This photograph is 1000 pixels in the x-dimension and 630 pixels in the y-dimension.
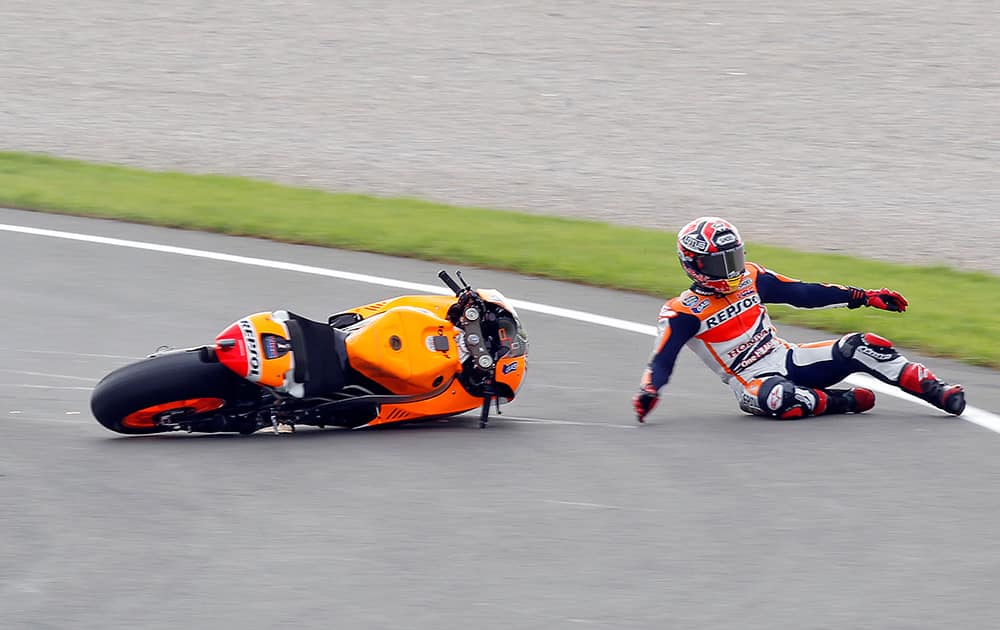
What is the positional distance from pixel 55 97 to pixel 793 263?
11387 millimetres

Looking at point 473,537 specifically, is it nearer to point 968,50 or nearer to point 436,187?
point 436,187

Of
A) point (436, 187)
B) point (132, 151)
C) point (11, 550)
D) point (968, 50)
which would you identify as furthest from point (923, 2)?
point (11, 550)

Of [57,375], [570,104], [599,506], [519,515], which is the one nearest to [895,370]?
[599,506]

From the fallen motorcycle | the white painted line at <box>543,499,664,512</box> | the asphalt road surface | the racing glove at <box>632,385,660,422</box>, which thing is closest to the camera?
the asphalt road surface

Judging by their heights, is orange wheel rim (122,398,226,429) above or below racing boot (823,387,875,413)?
below

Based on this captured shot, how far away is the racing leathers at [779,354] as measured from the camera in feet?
29.3

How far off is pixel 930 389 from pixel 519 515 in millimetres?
2933

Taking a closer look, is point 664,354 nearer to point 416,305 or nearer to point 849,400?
point 849,400

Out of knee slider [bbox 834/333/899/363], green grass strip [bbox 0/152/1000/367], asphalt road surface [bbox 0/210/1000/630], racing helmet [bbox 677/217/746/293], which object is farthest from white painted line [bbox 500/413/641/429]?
green grass strip [bbox 0/152/1000/367]

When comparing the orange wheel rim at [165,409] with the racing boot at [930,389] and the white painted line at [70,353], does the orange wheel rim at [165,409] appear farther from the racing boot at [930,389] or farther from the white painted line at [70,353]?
the racing boot at [930,389]

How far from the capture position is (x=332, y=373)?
332 inches

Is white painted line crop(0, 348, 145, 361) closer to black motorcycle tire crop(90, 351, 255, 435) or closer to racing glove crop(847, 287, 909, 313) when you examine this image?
black motorcycle tire crop(90, 351, 255, 435)

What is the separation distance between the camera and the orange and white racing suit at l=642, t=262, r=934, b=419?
29.3 ft

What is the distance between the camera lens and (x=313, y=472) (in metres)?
8.07
